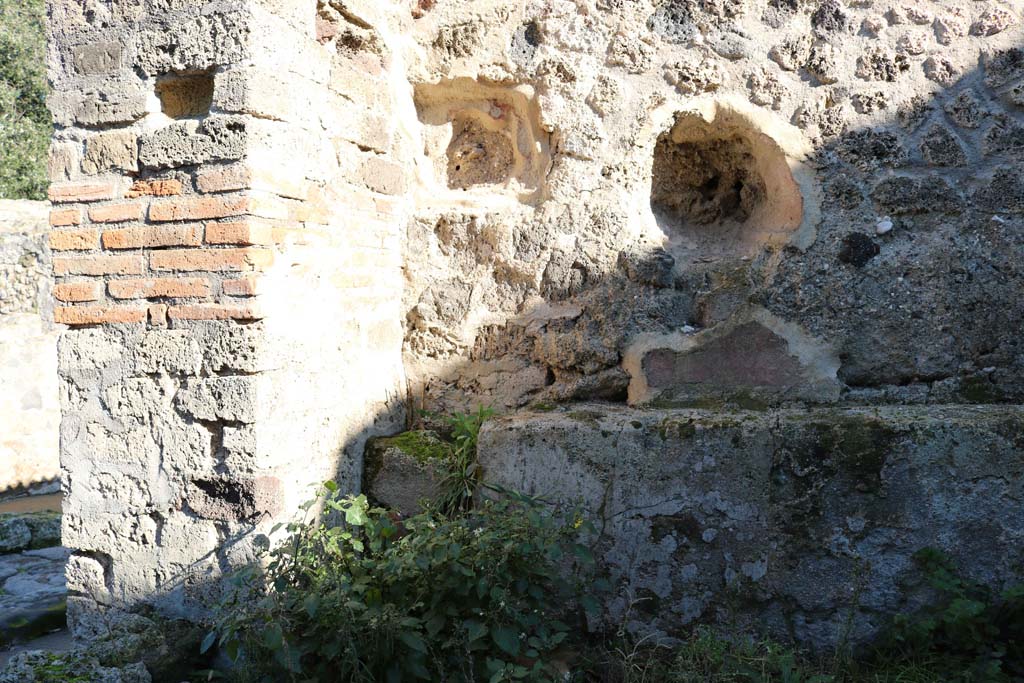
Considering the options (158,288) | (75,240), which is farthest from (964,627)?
(75,240)

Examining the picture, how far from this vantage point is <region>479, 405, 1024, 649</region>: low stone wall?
91.9 inches

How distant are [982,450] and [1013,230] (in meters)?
0.85

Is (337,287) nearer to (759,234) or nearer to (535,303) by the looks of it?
(535,303)

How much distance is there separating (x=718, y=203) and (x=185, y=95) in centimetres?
197

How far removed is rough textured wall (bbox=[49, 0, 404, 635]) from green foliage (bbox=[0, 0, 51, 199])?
10321 millimetres

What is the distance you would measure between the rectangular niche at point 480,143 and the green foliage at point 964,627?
1835 mm

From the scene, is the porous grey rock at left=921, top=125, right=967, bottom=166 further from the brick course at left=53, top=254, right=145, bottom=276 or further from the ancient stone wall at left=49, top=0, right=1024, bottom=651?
the brick course at left=53, top=254, right=145, bottom=276

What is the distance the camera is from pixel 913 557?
92.4 inches

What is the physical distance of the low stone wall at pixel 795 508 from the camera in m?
2.33

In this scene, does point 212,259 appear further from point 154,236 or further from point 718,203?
point 718,203

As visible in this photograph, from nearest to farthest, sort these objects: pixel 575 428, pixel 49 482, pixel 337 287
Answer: pixel 575 428 → pixel 337 287 → pixel 49 482

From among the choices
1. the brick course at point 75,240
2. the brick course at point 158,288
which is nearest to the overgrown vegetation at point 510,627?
the brick course at point 158,288

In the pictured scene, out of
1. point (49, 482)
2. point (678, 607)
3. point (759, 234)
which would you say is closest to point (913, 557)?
point (678, 607)

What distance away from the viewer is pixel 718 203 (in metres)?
3.18
